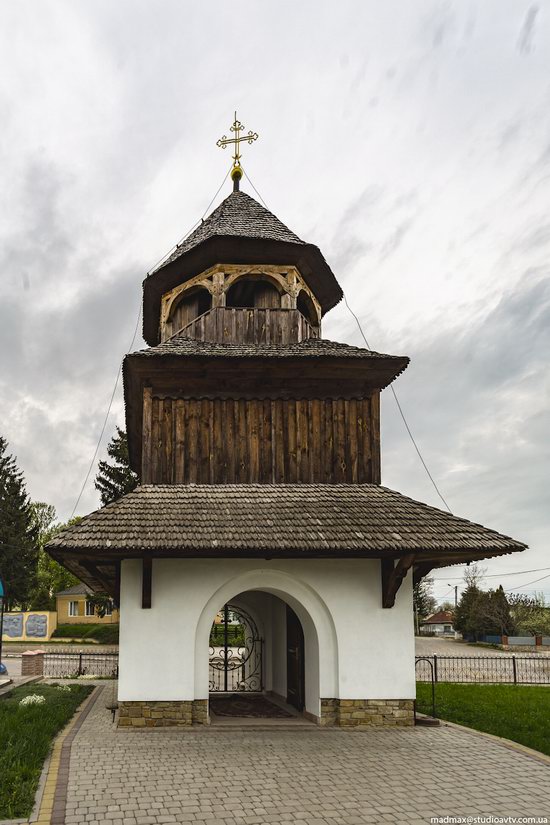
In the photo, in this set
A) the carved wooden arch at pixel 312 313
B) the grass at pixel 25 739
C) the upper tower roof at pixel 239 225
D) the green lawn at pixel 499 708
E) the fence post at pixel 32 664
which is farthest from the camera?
the fence post at pixel 32 664

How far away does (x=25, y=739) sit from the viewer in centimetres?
841

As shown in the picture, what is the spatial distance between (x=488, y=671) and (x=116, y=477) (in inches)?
736

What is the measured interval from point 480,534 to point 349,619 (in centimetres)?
251

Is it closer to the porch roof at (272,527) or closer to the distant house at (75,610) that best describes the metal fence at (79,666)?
the porch roof at (272,527)

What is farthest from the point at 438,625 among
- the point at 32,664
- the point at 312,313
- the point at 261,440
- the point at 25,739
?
the point at 25,739

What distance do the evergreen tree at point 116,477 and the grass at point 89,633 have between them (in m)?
7.52

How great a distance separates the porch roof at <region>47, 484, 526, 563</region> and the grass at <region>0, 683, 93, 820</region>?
2434 millimetres

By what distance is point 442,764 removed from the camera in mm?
8039

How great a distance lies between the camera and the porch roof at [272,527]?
942 cm

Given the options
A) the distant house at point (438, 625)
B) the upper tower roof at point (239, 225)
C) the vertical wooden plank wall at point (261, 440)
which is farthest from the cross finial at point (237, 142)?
the distant house at point (438, 625)

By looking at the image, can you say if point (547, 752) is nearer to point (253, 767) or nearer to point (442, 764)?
point (442, 764)

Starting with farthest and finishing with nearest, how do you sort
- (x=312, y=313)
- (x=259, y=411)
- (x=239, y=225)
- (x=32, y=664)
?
(x=32, y=664) → (x=312, y=313) → (x=239, y=225) → (x=259, y=411)

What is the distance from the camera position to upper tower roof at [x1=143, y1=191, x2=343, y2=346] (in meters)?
13.7

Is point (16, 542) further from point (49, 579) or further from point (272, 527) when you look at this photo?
point (272, 527)
